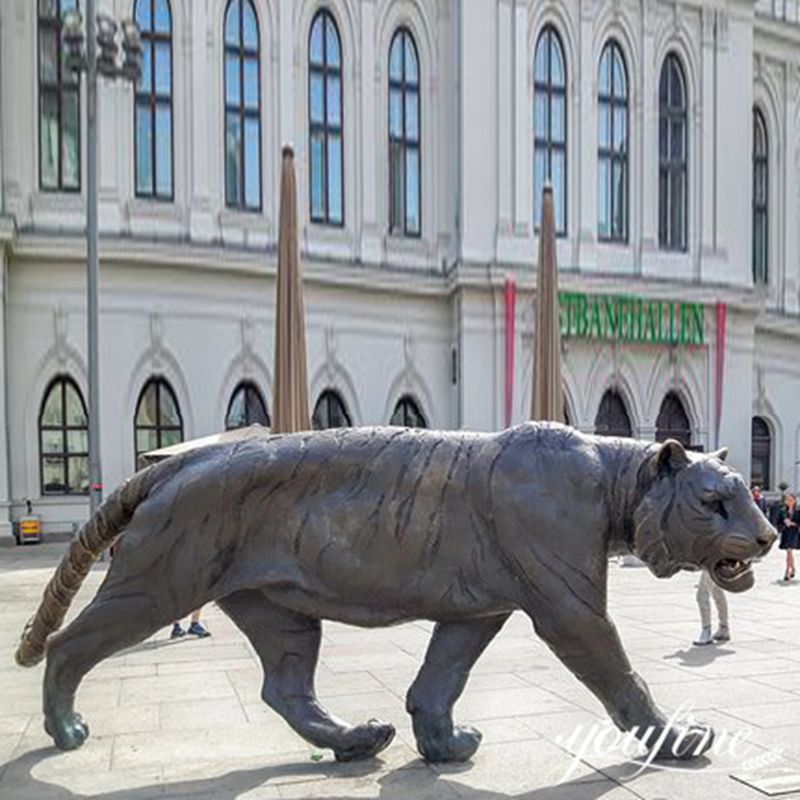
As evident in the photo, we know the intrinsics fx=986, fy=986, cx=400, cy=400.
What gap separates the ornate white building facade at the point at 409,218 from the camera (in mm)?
21016

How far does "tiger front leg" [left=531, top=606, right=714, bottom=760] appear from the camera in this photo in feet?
15.1

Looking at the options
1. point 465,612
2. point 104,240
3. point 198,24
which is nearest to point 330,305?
point 104,240

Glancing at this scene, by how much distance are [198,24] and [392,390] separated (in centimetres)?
938

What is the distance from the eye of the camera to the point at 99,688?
23.9 ft

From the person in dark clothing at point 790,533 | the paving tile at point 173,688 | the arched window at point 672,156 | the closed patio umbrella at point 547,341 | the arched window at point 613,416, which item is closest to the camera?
the paving tile at point 173,688

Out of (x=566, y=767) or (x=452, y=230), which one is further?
(x=452, y=230)

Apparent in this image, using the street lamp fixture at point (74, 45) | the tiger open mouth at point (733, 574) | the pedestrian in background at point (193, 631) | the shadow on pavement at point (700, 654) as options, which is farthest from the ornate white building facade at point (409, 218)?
the tiger open mouth at point (733, 574)

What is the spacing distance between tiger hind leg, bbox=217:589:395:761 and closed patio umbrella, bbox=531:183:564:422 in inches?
413

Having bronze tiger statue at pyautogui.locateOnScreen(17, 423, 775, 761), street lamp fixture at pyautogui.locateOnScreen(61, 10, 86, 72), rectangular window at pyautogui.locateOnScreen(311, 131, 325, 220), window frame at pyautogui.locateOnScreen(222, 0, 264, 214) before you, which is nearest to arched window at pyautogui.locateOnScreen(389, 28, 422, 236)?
rectangular window at pyautogui.locateOnScreen(311, 131, 325, 220)

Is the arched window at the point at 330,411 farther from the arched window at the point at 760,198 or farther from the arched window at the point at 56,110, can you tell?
the arched window at the point at 760,198

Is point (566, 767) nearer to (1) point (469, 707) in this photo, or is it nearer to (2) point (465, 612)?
(2) point (465, 612)

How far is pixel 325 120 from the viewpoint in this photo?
929 inches

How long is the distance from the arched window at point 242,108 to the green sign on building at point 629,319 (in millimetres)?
8384

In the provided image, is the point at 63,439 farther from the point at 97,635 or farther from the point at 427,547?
the point at 427,547
